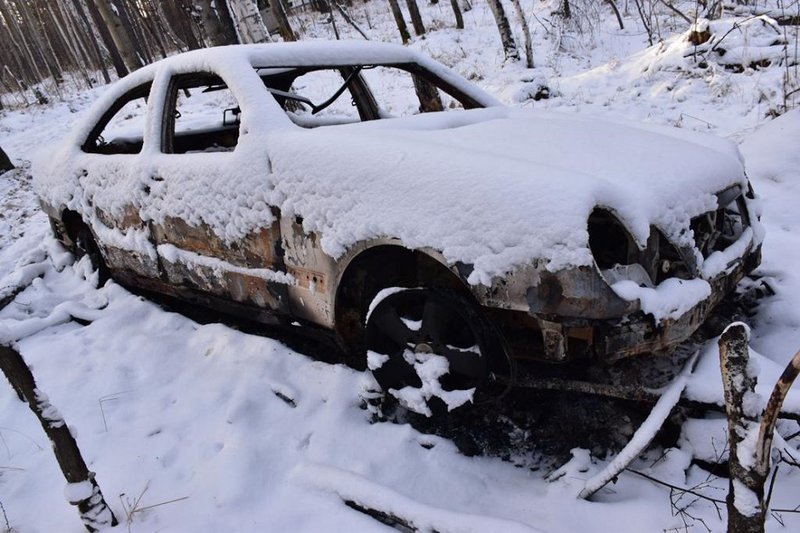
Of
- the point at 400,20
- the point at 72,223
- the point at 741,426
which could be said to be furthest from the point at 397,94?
the point at 741,426

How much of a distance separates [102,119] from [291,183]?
2.30 metres

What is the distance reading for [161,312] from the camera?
10.9 ft

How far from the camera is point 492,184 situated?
1.61 meters

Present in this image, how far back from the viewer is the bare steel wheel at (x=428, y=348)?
1821 mm

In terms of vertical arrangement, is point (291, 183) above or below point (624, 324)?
above

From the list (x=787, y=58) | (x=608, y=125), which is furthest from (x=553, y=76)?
(x=608, y=125)

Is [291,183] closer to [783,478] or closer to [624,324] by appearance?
[624,324]

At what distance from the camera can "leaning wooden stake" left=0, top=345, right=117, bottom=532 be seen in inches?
64.2

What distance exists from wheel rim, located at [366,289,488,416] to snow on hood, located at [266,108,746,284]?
262mm

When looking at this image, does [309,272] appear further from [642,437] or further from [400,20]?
[400,20]

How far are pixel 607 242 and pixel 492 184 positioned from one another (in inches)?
20.3

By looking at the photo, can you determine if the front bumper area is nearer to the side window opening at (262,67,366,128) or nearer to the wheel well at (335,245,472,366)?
the wheel well at (335,245,472,366)

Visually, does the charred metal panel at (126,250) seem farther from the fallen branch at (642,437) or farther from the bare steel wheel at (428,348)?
the fallen branch at (642,437)

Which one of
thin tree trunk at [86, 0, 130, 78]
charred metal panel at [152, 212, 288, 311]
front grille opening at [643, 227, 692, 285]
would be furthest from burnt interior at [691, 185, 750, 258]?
thin tree trunk at [86, 0, 130, 78]
